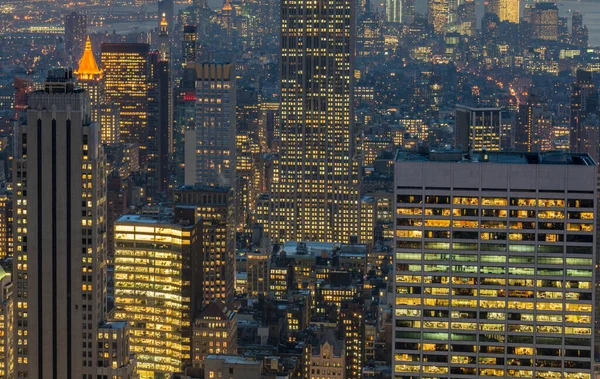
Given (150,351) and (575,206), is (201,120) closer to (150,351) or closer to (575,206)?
(150,351)

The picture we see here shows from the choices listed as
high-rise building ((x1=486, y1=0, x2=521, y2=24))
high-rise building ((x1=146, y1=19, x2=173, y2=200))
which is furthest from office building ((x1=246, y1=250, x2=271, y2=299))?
high-rise building ((x1=486, y1=0, x2=521, y2=24))

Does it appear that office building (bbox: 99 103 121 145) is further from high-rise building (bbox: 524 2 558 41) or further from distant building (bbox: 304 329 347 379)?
distant building (bbox: 304 329 347 379)

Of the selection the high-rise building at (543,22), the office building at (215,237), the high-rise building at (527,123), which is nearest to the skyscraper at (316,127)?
the high-rise building at (527,123)

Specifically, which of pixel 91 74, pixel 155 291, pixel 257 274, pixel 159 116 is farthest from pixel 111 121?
pixel 155 291

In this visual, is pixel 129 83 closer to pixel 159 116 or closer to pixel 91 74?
pixel 159 116

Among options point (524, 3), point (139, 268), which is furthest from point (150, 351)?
point (524, 3)

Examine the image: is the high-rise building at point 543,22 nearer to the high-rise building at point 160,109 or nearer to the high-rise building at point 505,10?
the high-rise building at point 505,10
